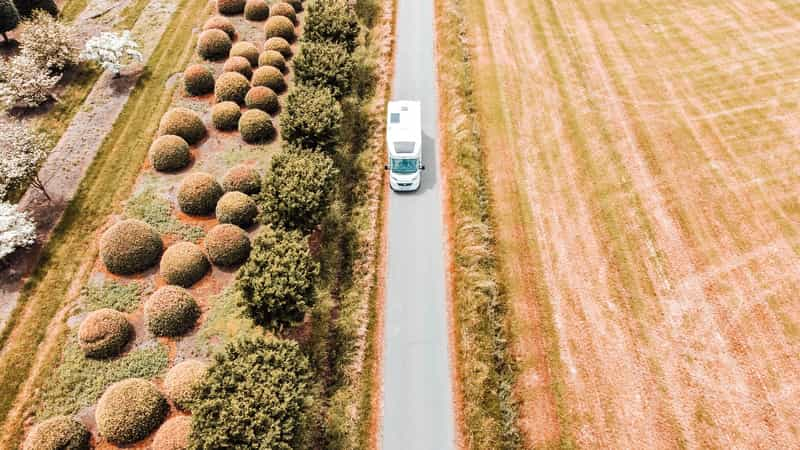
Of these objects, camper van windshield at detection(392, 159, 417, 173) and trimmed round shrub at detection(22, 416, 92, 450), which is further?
camper van windshield at detection(392, 159, 417, 173)

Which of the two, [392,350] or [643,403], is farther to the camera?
[392,350]

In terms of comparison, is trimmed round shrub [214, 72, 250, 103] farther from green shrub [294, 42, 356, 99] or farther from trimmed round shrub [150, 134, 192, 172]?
trimmed round shrub [150, 134, 192, 172]

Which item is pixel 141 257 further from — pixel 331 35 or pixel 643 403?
pixel 643 403

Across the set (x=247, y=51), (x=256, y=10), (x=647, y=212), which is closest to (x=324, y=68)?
(x=247, y=51)

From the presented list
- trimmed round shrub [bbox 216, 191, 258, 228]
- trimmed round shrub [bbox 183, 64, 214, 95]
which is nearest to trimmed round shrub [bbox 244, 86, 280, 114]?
trimmed round shrub [bbox 183, 64, 214, 95]

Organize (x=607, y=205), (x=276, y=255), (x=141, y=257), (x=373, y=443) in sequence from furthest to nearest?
(x=607, y=205) → (x=141, y=257) → (x=276, y=255) → (x=373, y=443)

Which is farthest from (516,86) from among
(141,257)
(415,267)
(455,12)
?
(141,257)

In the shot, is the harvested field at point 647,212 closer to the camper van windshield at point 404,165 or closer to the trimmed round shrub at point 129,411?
the camper van windshield at point 404,165
